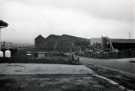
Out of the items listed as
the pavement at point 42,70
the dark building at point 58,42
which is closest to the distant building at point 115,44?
the dark building at point 58,42

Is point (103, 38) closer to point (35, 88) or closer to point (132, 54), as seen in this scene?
point (132, 54)

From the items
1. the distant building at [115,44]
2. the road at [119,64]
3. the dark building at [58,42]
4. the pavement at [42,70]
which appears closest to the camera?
the pavement at [42,70]

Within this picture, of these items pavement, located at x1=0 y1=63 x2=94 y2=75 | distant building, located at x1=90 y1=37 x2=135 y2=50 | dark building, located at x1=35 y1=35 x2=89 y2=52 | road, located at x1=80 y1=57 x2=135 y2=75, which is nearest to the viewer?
pavement, located at x1=0 y1=63 x2=94 y2=75

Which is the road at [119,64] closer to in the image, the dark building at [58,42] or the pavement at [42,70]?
the pavement at [42,70]

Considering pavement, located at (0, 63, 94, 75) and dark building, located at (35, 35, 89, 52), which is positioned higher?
dark building, located at (35, 35, 89, 52)

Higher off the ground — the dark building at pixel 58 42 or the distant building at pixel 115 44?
the dark building at pixel 58 42

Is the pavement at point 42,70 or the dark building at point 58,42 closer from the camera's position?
the pavement at point 42,70

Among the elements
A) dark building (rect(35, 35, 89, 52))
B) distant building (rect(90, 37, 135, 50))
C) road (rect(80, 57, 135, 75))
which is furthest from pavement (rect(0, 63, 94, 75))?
dark building (rect(35, 35, 89, 52))

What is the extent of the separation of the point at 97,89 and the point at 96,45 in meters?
27.0

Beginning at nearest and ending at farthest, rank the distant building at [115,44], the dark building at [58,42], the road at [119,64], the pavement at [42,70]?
the pavement at [42,70] → the road at [119,64] → the distant building at [115,44] → the dark building at [58,42]

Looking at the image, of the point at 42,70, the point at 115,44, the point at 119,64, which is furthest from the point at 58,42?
the point at 42,70

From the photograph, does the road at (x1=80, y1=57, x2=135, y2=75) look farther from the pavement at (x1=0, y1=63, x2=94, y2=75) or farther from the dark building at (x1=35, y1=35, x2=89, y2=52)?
the dark building at (x1=35, y1=35, x2=89, y2=52)

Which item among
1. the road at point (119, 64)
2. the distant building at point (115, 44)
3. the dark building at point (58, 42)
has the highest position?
the dark building at point (58, 42)

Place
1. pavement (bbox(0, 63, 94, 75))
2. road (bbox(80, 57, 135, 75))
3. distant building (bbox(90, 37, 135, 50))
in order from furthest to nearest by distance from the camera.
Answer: distant building (bbox(90, 37, 135, 50)) → road (bbox(80, 57, 135, 75)) → pavement (bbox(0, 63, 94, 75))
